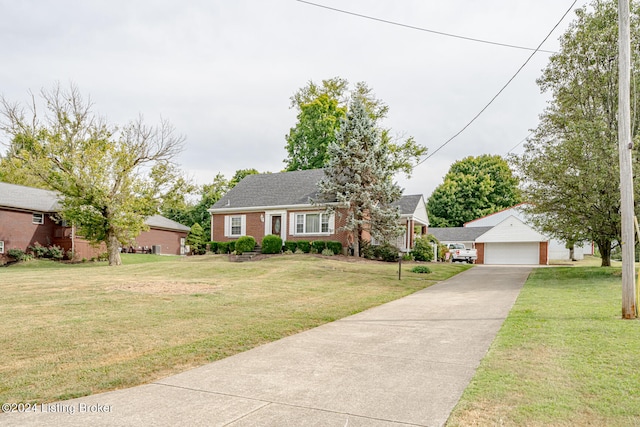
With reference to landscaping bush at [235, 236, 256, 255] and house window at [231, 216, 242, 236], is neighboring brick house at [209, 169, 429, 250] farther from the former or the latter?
landscaping bush at [235, 236, 256, 255]

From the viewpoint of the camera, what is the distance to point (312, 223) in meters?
28.0

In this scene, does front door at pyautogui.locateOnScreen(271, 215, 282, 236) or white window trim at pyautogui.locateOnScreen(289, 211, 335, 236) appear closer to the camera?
white window trim at pyautogui.locateOnScreen(289, 211, 335, 236)

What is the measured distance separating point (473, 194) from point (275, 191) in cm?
4079

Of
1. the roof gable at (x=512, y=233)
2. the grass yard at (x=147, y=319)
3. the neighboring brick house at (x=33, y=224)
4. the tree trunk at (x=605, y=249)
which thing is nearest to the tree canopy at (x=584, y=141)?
the tree trunk at (x=605, y=249)

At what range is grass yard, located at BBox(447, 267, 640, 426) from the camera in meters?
3.85

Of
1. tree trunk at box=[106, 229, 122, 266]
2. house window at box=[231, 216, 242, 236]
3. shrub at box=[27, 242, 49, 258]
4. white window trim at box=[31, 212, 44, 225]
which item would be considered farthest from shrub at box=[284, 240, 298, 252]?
white window trim at box=[31, 212, 44, 225]

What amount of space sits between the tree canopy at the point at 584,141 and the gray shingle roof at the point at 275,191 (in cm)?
1331

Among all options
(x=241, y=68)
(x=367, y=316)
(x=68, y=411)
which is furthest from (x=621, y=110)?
(x=241, y=68)

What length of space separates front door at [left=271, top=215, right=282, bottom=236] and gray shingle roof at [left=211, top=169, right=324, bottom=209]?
0.95 meters

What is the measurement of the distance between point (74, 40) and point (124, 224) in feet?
42.3

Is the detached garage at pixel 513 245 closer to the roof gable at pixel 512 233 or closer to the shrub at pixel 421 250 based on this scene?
the roof gable at pixel 512 233

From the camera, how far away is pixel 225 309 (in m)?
9.77

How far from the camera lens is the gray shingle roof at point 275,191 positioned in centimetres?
2877

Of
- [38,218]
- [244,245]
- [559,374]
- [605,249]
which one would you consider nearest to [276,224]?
Answer: [244,245]
